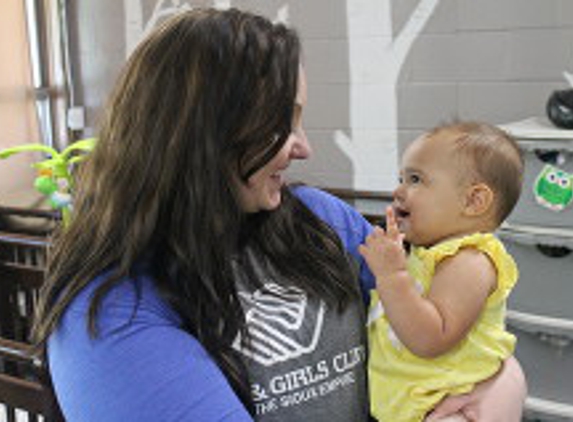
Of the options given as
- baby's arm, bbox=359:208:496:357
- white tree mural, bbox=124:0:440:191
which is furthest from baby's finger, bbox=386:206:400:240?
white tree mural, bbox=124:0:440:191

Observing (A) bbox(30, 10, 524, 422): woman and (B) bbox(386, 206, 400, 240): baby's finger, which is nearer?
(A) bbox(30, 10, 524, 422): woman

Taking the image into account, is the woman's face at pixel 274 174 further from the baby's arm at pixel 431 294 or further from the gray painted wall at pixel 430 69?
the gray painted wall at pixel 430 69

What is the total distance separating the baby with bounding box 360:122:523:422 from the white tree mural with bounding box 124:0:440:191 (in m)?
1.86

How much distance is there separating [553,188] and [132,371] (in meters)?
1.66

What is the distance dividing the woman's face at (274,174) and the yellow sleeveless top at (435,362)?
265 millimetres

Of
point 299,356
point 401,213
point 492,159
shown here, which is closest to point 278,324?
point 299,356

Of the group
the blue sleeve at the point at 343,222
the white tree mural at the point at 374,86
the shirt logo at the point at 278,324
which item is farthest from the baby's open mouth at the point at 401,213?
the white tree mural at the point at 374,86

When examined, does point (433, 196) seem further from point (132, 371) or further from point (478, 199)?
point (132, 371)

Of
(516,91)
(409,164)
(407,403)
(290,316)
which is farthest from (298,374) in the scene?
(516,91)

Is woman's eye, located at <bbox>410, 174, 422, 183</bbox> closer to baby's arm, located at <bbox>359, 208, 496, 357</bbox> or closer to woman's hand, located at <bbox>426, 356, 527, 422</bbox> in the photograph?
baby's arm, located at <bbox>359, 208, 496, 357</bbox>

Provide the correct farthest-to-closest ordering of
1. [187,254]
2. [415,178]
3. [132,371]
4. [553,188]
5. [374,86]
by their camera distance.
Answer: [374,86]
[553,188]
[415,178]
[187,254]
[132,371]

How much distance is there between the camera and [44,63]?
165 inches

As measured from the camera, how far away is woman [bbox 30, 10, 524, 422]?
0.87 m

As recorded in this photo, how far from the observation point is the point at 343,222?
4.21 ft
